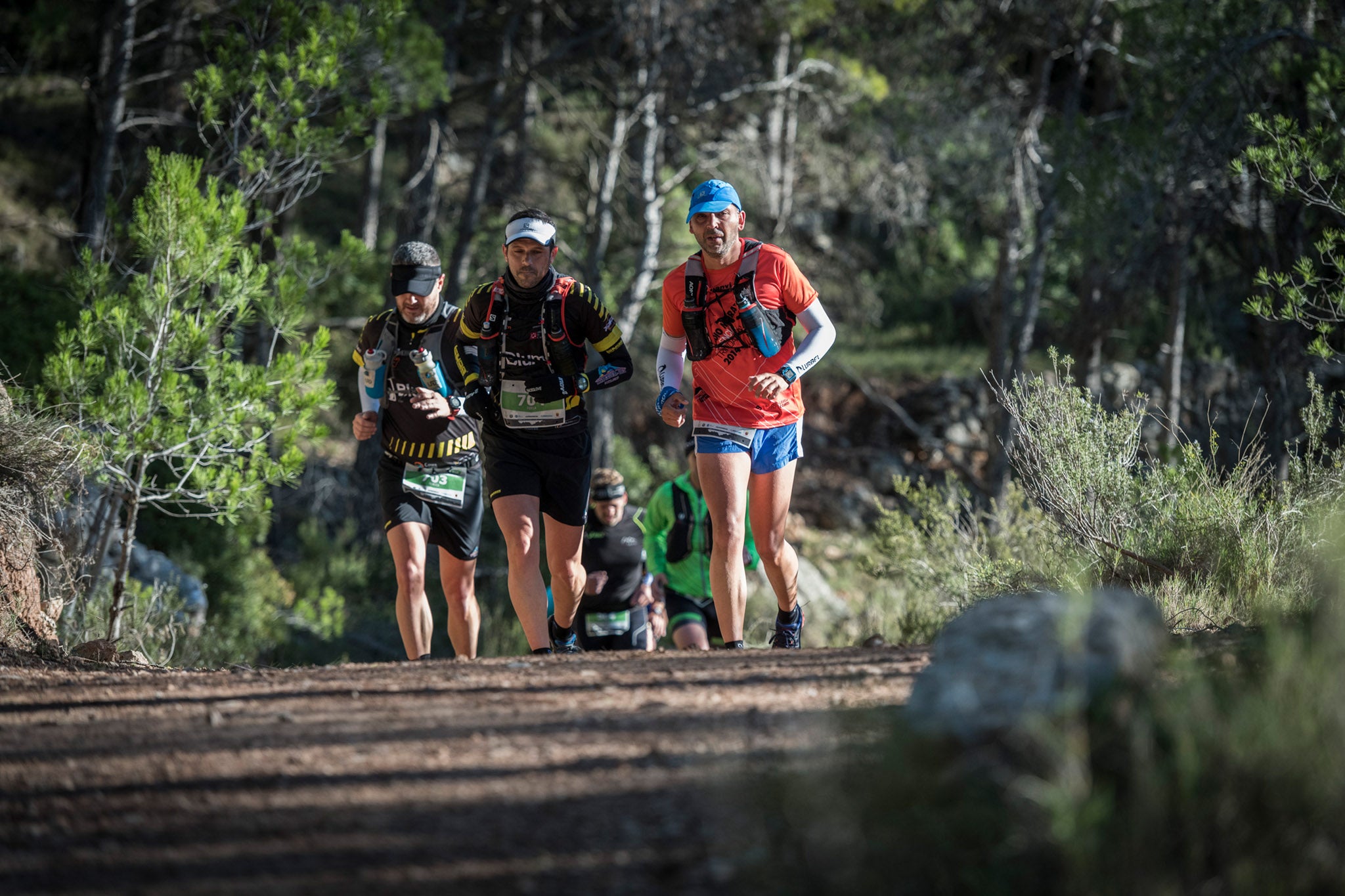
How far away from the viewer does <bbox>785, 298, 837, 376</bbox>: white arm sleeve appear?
217 inches

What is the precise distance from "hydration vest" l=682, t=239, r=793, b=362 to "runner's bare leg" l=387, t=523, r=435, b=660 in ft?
5.68

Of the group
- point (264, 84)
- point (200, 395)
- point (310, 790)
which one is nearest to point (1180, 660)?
point (310, 790)

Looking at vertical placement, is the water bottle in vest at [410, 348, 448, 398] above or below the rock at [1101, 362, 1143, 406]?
below

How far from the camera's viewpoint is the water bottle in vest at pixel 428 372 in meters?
6.03

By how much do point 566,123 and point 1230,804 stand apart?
1557cm

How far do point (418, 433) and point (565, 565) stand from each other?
1035mm

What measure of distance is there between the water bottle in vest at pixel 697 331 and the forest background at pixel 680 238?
1732mm

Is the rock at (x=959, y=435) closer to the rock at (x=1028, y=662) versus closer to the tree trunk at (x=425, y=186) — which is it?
the tree trunk at (x=425, y=186)

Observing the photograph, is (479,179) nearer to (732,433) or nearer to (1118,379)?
(732,433)

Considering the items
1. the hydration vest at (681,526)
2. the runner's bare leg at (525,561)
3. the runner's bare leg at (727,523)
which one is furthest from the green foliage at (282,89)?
the runner's bare leg at (727,523)

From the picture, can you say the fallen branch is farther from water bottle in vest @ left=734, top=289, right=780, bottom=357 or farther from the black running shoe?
water bottle in vest @ left=734, top=289, right=780, bottom=357

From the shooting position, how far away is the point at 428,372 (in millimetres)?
6031

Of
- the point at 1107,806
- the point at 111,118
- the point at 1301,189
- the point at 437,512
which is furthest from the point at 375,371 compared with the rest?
the point at 111,118

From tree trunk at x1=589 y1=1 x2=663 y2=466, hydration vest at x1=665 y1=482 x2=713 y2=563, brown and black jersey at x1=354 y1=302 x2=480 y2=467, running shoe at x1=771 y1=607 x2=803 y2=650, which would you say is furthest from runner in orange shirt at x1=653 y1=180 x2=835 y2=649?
tree trunk at x1=589 y1=1 x2=663 y2=466
